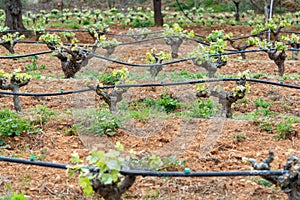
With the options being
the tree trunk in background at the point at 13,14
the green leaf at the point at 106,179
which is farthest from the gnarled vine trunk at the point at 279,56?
the tree trunk in background at the point at 13,14

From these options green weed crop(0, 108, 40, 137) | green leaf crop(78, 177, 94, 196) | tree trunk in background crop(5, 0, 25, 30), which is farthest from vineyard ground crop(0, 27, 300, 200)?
tree trunk in background crop(5, 0, 25, 30)

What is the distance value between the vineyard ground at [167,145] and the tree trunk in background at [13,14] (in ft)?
18.8

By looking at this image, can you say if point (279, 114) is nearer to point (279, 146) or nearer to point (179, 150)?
point (279, 146)

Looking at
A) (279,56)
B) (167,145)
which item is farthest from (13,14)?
(167,145)

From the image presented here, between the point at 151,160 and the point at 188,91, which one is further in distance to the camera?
the point at 188,91

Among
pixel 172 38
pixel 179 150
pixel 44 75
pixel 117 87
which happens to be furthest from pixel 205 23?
pixel 179 150

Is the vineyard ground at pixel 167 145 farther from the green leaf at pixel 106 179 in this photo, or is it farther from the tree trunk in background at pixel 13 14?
the tree trunk in background at pixel 13 14

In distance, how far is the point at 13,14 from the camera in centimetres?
1325

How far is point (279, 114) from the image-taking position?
6.40m

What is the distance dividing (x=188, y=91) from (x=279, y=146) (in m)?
2.28

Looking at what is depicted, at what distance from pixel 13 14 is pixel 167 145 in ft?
31.1

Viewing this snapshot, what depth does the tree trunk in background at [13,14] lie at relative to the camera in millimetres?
13122

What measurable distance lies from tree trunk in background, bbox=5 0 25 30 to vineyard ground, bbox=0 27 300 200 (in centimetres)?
574

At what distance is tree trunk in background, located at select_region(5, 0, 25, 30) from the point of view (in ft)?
43.1
